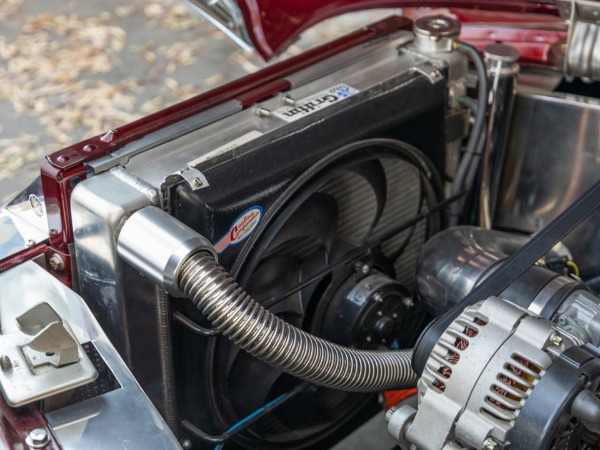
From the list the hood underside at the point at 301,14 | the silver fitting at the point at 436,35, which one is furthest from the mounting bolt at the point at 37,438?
the silver fitting at the point at 436,35

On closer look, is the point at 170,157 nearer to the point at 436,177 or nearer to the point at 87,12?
the point at 436,177

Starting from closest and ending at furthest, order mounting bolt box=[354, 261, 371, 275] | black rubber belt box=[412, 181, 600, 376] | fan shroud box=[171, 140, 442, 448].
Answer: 1. black rubber belt box=[412, 181, 600, 376]
2. fan shroud box=[171, 140, 442, 448]
3. mounting bolt box=[354, 261, 371, 275]

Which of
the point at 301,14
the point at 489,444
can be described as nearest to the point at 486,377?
the point at 489,444

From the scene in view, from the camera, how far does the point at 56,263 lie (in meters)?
1.23

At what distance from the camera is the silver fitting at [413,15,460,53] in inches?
57.8

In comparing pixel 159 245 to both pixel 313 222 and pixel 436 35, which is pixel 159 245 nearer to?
pixel 313 222

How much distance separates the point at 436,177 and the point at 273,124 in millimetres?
342

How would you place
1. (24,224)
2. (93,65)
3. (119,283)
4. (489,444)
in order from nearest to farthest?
(489,444), (119,283), (24,224), (93,65)

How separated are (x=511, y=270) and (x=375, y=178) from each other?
346mm

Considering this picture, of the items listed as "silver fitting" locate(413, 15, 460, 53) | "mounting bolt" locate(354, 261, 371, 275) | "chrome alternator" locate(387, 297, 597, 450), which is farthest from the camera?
"silver fitting" locate(413, 15, 460, 53)

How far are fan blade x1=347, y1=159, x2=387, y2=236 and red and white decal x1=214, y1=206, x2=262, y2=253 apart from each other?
7.8 inches

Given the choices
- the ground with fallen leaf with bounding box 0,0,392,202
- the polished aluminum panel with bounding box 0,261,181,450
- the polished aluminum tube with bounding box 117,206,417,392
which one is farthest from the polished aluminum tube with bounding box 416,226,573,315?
the ground with fallen leaf with bounding box 0,0,392,202

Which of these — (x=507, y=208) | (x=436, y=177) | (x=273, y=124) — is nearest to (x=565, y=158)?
(x=507, y=208)

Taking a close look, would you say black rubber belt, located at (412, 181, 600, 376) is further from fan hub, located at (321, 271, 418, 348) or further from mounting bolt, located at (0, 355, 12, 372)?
mounting bolt, located at (0, 355, 12, 372)
